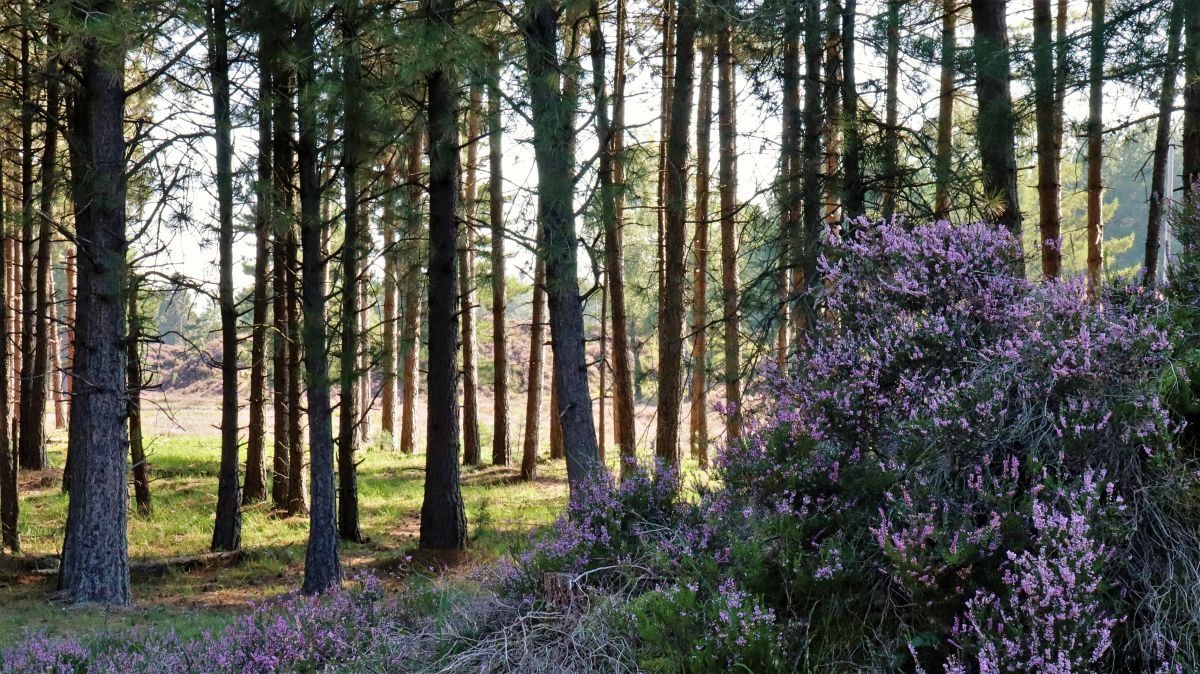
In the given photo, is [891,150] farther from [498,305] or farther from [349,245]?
[498,305]

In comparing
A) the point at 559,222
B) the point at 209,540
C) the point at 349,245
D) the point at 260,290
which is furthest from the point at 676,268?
the point at 209,540

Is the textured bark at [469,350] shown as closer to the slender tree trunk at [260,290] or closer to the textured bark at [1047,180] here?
the slender tree trunk at [260,290]

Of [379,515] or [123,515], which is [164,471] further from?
[123,515]

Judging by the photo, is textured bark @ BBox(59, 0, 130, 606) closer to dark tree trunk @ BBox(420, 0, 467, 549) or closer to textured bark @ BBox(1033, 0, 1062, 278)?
dark tree trunk @ BBox(420, 0, 467, 549)

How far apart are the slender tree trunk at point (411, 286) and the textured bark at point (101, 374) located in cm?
297

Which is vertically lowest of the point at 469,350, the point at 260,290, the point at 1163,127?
the point at 469,350

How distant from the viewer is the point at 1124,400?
3844mm

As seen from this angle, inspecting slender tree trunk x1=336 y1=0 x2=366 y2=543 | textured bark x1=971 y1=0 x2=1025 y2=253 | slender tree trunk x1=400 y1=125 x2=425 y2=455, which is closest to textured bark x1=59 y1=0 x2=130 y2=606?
slender tree trunk x1=336 y1=0 x2=366 y2=543

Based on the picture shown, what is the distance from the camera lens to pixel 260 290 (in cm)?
1262

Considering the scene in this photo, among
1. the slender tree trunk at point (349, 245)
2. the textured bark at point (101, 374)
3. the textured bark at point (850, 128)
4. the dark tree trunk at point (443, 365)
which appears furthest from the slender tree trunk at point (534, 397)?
the textured bark at point (850, 128)

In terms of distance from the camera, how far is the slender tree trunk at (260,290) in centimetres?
905

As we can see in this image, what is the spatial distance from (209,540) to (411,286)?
4.53 meters

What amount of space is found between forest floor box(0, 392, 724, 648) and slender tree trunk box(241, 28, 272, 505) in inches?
23.9

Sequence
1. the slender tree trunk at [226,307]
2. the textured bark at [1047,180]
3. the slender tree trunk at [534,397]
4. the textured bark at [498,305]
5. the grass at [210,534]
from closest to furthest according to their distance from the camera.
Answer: the grass at [210,534], the slender tree trunk at [226,307], the textured bark at [1047,180], the textured bark at [498,305], the slender tree trunk at [534,397]
